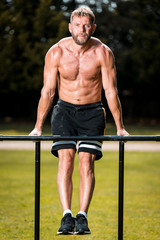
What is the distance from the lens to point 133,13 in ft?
97.9

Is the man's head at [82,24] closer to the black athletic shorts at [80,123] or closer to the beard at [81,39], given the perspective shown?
the beard at [81,39]

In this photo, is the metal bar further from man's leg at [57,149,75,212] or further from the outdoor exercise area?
man's leg at [57,149,75,212]

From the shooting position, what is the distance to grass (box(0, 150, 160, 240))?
4.94m

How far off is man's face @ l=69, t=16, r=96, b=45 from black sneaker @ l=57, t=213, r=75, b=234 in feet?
4.24

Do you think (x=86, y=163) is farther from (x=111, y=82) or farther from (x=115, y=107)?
(x=111, y=82)

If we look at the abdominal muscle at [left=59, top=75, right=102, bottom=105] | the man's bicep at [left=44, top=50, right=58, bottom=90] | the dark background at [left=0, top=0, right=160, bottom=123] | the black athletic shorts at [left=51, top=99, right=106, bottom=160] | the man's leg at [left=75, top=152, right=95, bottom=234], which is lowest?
the man's leg at [left=75, top=152, right=95, bottom=234]

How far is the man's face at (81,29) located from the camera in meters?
3.18

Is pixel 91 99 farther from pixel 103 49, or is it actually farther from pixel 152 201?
pixel 152 201

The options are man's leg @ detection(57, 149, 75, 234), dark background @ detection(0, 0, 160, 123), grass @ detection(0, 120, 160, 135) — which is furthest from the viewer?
dark background @ detection(0, 0, 160, 123)

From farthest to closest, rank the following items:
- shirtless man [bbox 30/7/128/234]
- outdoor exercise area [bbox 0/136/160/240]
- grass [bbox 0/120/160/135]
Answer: grass [bbox 0/120/160/135] < outdoor exercise area [bbox 0/136/160/240] < shirtless man [bbox 30/7/128/234]

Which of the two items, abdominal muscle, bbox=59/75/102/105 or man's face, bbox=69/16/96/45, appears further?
abdominal muscle, bbox=59/75/102/105

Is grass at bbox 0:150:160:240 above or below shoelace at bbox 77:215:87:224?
below

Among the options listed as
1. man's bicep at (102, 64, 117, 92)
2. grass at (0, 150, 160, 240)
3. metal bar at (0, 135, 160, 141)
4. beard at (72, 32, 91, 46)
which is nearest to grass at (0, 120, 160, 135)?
grass at (0, 150, 160, 240)

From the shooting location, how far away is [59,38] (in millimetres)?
27484
